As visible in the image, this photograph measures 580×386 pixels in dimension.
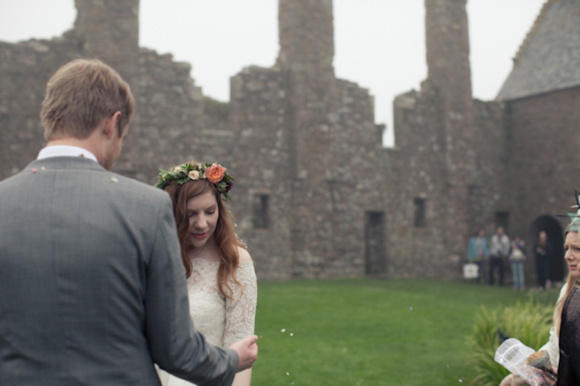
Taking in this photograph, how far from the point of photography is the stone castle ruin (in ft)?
42.6

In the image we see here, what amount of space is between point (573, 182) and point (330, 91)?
1058cm

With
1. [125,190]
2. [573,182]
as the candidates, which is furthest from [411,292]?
[125,190]

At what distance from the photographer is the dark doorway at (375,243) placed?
18391 millimetres

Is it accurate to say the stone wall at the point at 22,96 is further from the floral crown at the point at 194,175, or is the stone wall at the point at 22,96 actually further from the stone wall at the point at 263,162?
the floral crown at the point at 194,175

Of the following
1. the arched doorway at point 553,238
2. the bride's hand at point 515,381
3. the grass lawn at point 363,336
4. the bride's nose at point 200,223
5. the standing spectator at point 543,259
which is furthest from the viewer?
the arched doorway at point 553,238

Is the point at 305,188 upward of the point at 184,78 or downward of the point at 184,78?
downward

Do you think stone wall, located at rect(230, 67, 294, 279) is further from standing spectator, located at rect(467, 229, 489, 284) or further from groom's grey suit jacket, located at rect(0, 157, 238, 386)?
groom's grey suit jacket, located at rect(0, 157, 238, 386)

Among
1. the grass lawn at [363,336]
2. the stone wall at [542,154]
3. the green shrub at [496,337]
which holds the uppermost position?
the stone wall at [542,154]

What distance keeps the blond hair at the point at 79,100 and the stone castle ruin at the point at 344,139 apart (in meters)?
11.6

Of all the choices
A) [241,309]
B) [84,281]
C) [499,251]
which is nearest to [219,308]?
[241,309]

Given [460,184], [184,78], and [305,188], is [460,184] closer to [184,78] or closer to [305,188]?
[305,188]

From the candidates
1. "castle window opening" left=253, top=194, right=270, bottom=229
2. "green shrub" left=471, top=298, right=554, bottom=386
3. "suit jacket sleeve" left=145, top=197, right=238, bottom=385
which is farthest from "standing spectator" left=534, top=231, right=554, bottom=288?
"suit jacket sleeve" left=145, top=197, right=238, bottom=385

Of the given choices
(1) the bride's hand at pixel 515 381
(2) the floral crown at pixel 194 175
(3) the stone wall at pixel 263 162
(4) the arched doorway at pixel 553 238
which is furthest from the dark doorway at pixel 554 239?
(2) the floral crown at pixel 194 175

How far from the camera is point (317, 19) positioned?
1593cm
